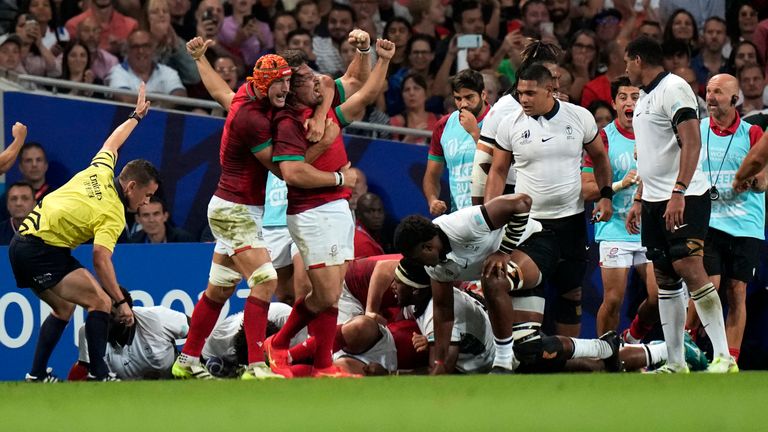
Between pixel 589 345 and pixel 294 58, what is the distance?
285cm

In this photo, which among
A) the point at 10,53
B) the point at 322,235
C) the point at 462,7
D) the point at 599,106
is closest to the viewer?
the point at 322,235

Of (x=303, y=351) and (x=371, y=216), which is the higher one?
(x=371, y=216)

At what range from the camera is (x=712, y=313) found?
9273mm

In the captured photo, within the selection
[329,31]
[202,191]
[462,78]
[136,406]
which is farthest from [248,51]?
→ [136,406]

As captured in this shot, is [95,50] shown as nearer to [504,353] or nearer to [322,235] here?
[322,235]

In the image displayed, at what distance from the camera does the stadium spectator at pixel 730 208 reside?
35.9 feet

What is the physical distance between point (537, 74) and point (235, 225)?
2.32 m

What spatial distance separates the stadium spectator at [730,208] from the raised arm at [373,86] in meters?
2.82

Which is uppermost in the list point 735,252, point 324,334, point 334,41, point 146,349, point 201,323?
point 334,41

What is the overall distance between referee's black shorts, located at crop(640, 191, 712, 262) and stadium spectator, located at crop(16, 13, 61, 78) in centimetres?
732

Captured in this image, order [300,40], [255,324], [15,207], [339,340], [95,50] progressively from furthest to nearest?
[300,40], [95,50], [15,207], [339,340], [255,324]

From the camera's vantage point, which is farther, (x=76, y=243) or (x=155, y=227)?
(x=155, y=227)

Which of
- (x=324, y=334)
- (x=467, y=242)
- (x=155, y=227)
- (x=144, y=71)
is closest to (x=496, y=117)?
(x=467, y=242)

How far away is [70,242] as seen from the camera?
1005 centimetres
